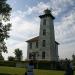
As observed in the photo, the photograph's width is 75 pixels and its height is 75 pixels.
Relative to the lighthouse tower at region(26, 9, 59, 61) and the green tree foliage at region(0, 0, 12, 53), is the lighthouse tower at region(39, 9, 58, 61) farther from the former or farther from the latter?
the green tree foliage at region(0, 0, 12, 53)

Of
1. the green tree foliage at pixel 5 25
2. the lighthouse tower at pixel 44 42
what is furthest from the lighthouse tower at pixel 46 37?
the green tree foliage at pixel 5 25

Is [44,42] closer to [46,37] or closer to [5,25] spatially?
[46,37]

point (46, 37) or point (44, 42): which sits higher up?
point (46, 37)

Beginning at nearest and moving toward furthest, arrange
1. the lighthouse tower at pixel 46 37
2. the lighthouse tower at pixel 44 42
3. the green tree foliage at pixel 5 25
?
the green tree foliage at pixel 5 25 < the lighthouse tower at pixel 46 37 < the lighthouse tower at pixel 44 42

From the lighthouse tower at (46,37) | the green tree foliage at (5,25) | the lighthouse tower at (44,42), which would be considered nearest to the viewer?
the green tree foliage at (5,25)

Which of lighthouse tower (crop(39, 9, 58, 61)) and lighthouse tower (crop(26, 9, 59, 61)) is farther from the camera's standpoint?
lighthouse tower (crop(26, 9, 59, 61))

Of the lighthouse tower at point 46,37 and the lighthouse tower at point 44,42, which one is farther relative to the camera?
the lighthouse tower at point 44,42

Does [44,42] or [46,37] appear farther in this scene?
[44,42]

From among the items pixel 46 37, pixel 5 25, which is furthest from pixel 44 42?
pixel 5 25

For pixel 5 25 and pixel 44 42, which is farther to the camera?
pixel 44 42

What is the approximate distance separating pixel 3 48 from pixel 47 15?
95.0ft

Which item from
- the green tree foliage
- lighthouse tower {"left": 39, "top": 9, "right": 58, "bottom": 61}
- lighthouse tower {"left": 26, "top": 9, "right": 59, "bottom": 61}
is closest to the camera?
the green tree foliage

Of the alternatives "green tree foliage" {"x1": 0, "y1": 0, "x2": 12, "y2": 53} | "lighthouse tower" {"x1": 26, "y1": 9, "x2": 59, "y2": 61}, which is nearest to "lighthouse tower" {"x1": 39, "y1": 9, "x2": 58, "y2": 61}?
"lighthouse tower" {"x1": 26, "y1": 9, "x2": 59, "y2": 61}

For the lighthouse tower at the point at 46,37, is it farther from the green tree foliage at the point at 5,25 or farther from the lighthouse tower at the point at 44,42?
the green tree foliage at the point at 5,25
